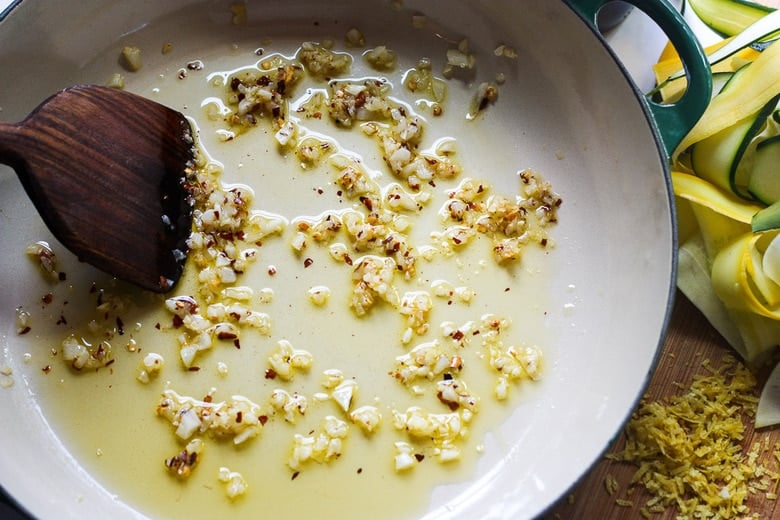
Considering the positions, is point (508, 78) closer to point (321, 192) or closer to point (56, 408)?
point (321, 192)

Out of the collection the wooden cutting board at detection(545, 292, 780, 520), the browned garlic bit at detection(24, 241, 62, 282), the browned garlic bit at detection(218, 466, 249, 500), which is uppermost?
the browned garlic bit at detection(24, 241, 62, 282)

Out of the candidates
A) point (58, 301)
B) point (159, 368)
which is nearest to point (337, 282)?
point (159, 368)

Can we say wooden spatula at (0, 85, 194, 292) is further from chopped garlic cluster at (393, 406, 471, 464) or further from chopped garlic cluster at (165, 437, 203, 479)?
chopped garlic cluster at (393, 406, 471, 464)

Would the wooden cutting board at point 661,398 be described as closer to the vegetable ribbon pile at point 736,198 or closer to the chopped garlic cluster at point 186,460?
the vegetable ribbon pile at point 736,198

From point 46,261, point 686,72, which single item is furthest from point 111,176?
point 686,72

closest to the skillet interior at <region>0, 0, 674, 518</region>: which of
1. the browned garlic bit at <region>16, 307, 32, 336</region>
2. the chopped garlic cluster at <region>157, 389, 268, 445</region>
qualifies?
the browned garlic bit at <region>16, 307, 32, 336</region>

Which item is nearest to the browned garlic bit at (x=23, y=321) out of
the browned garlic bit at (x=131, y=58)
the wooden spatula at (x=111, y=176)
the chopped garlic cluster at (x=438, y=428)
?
the wooden spatula at (x=111, y=176)
